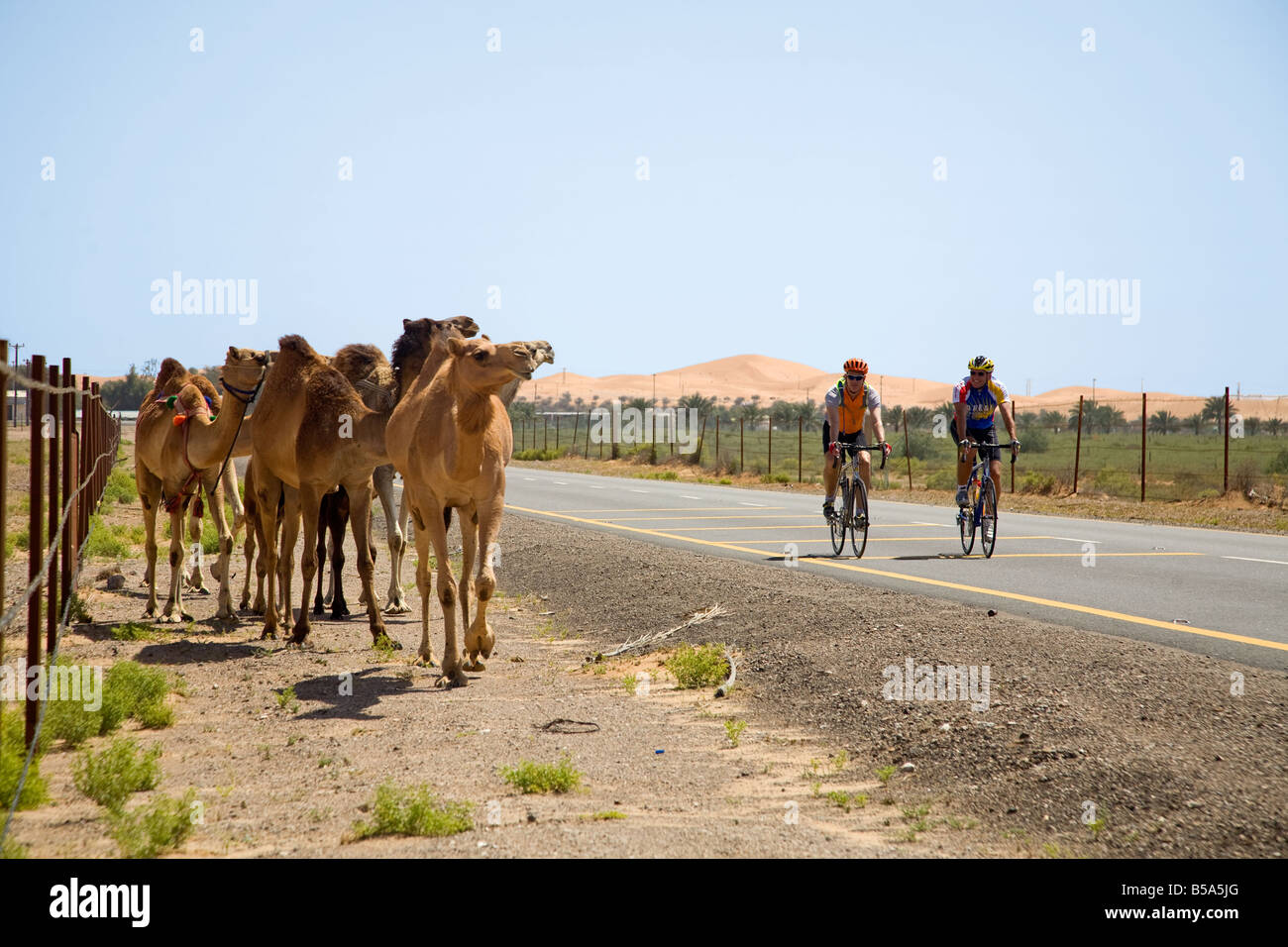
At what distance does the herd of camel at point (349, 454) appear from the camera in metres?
8.24

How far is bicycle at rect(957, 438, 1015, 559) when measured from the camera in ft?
49.2

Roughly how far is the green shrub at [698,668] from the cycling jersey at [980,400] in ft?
23.7

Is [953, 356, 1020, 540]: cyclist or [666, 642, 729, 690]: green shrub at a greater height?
[953, 356, 1020, 540]: cyclist

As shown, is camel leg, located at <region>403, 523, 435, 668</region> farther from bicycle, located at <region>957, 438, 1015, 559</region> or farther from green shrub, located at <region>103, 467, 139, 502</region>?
green shrub, located at <region>103, 467, 139, 502</region>

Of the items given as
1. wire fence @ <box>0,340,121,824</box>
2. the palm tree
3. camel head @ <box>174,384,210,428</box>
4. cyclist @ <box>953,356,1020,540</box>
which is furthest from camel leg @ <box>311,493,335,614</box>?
the palm tree

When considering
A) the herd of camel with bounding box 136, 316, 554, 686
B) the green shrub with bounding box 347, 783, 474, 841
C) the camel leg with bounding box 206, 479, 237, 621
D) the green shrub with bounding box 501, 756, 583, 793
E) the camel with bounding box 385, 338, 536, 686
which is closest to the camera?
the green shrub with bounding box 347, 783, 474, 841

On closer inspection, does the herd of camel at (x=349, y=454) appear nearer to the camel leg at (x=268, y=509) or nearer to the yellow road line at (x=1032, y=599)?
the camel leg at (x=268, y=509)

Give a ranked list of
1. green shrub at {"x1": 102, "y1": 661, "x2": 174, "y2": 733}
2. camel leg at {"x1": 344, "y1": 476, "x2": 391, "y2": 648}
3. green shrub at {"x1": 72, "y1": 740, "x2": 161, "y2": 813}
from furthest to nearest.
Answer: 1. camel leg at {"x1": 344, "y1": 476, "x2": 391, "y2": 648}
2. green shrub at {"x1": 102, "y1": 661, "x2": 174, "y2": 733}
3. green shrub at {"x1": 72, "y1": 740, "x2": 161, "y2": 813}

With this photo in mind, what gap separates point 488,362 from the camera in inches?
306

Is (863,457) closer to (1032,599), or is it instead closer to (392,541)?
(1032,599)

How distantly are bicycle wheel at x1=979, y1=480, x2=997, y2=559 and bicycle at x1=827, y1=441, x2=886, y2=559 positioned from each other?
4.68ft

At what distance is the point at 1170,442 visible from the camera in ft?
241
